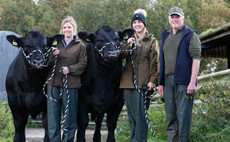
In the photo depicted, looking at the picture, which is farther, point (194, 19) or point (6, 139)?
point (194, 19)

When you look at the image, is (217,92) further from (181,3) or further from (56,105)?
(181,3)

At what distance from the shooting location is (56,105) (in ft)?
16.4

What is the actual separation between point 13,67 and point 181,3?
27.1 meters

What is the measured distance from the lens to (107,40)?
202 inches

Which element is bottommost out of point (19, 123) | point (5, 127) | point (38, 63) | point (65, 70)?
point (5, 127)

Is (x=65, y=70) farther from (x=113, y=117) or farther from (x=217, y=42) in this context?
(x=217, y=42)

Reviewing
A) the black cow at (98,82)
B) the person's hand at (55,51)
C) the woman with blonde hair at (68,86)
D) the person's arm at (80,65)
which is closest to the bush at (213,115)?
the black cow at (98,82)

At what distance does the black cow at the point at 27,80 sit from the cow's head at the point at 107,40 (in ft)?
2.07

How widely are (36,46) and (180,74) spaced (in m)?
2.47

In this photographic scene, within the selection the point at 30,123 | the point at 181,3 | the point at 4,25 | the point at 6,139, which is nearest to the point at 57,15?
the point at 4,25

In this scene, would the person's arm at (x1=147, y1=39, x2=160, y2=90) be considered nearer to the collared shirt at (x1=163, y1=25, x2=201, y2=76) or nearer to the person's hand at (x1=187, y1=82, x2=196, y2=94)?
the collared shirt at (x1=163, y1=25, x2=201, y2=76)

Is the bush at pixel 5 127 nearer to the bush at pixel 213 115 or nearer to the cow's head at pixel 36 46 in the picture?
the cow's head at pixel 36 46

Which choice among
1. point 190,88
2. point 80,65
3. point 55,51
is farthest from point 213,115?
point 55,51

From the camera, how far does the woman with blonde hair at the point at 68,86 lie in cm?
496
